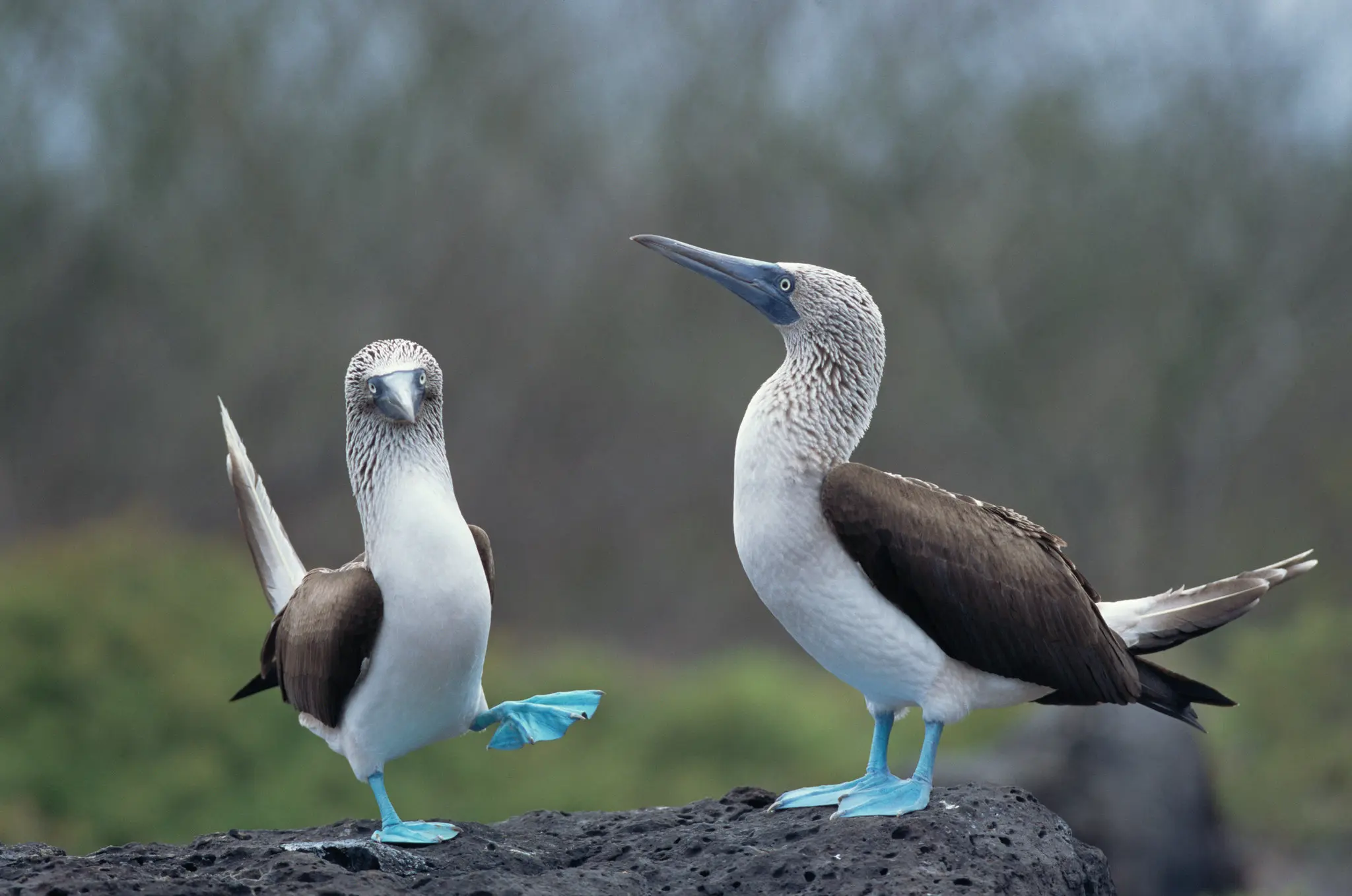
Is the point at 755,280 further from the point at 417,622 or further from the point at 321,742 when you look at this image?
the point at 321,742

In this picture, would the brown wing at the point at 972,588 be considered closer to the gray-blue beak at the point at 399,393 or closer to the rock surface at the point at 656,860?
the rock surface at the point at 656,860

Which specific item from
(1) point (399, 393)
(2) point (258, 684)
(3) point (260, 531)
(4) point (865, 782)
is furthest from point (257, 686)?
(4) point (865, 782)

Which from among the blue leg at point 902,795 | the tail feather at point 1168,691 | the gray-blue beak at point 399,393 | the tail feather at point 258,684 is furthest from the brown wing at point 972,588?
the tail feather at point 258,684

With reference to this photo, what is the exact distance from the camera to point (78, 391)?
9.48m

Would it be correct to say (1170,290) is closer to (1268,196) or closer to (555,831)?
(1268,196)

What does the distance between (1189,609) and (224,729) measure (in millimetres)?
5809

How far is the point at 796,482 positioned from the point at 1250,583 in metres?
1.24

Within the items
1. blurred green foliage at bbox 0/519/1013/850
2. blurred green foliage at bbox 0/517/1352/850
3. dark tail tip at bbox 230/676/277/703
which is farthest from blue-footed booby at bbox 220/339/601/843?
blurred green foliage at bbox 0/517/1352/850

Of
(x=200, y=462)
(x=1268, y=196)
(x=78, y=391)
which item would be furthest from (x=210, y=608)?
(x=1268, y=196)

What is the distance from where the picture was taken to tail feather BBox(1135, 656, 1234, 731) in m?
3.55

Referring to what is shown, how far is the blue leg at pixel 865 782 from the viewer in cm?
355

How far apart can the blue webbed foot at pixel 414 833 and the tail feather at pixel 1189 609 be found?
6.03 feet

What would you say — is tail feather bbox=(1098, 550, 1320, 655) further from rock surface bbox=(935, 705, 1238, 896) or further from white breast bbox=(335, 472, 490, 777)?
rock surface bbox=(935, 705, 1238, 896)

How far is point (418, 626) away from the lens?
3219mm
